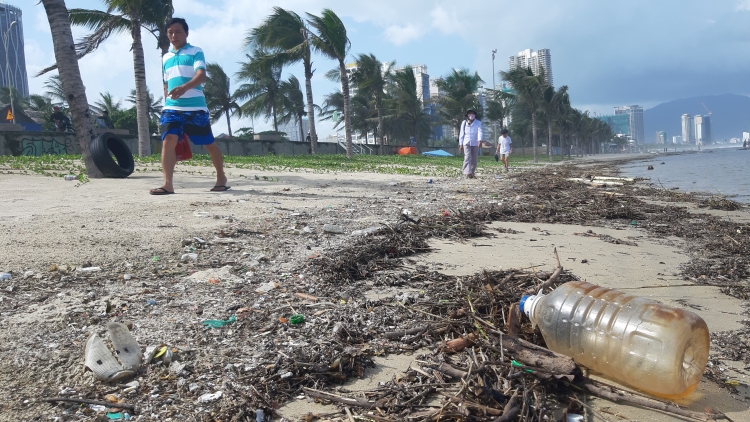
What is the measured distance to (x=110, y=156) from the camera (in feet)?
24.0

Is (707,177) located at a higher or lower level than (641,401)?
higher

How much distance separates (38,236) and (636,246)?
4727mm

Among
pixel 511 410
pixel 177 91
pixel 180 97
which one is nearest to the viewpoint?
pixel 511 410

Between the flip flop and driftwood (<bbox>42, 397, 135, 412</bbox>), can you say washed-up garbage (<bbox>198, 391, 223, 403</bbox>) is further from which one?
the flip flop

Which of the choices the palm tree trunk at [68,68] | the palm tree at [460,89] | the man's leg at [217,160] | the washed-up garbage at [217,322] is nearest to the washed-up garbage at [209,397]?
the washed-up garbage at [217,322]

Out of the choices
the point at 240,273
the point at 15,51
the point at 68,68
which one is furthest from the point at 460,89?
the point at 15,51

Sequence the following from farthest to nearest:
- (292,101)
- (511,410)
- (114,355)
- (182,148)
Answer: (292,101) → (182,148) → (114,355) → (511,410)

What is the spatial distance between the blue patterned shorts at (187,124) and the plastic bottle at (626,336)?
4641 millimetres

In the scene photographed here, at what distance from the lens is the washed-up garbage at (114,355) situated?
1.75 meters

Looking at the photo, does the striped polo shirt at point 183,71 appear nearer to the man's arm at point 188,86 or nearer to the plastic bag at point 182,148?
the man's arm at point 188,86

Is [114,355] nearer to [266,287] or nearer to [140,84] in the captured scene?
[266,287]

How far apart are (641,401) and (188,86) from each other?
523 cm

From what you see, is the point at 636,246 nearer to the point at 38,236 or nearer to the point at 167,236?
the point at 167,236

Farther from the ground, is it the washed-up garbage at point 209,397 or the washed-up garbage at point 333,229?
the washed-up garbage at point 333,229
